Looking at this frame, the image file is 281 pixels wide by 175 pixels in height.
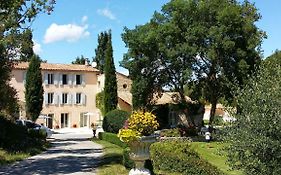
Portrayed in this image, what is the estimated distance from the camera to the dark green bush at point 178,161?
17.3m

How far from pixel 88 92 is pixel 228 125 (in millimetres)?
55604

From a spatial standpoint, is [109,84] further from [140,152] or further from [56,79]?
[140,152]

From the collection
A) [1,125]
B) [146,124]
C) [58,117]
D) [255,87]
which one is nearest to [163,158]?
[146,124]

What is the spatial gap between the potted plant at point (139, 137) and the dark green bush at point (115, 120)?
2289 cm

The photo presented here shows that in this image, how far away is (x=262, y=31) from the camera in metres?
40.8

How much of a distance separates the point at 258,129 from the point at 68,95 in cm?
5548

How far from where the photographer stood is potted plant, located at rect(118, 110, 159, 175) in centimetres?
1316

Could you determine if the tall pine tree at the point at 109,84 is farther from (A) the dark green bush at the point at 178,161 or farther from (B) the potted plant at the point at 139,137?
(B) the potted plant at the point at 139,137

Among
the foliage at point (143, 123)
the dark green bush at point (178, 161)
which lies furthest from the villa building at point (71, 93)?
the foliage at point (143, 123)

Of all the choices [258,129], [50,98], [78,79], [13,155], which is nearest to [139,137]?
[258,129]

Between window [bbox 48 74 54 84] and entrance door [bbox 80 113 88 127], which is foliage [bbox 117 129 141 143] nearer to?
window [bbox 48 74 54 84]

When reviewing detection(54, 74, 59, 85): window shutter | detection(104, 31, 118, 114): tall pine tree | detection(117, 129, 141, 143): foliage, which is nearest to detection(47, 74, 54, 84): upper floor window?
detection(54, 74, 59, 85): window shutter

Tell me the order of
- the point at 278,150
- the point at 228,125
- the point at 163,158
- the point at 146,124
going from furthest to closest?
the point at 163,158 → the point at 146,124 → the point at 228,125 → the point at 278,150

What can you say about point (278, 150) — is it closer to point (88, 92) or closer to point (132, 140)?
point (132, 140)
